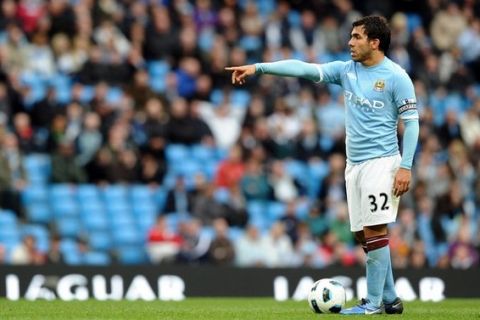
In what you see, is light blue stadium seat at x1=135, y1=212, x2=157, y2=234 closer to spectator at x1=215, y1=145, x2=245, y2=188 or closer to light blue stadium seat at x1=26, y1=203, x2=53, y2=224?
spectator at x1=215, y1=145, x2=245, y2=188

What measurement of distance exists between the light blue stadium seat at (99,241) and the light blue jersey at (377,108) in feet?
Answer: 27.5

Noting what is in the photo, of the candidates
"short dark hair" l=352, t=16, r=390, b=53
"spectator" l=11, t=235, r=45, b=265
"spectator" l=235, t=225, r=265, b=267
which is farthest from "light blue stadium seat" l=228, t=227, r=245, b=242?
"short dark hair" l=352, t=16, r=390, b=53

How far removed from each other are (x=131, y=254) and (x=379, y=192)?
8.57m

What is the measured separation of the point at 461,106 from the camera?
23.0 m

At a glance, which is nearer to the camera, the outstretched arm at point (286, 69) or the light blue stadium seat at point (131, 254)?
the outstretched arm at point (286, 69)

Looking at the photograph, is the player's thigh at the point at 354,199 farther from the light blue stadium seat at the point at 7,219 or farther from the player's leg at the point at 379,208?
the light blue stadium seat at the point at 7,219

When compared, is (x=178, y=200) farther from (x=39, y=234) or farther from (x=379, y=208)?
(x=379, y=208)

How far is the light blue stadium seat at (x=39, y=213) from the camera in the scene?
18.0m

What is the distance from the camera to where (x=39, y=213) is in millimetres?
18047

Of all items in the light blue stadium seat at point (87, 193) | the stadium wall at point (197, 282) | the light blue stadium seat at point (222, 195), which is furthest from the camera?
the light blue stadium seat at point (222, 195)

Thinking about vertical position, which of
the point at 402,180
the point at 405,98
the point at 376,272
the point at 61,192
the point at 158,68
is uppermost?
the point at 158,68

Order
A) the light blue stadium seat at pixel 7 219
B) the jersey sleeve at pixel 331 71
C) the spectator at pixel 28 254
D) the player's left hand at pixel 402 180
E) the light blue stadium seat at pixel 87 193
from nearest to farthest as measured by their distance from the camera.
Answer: the player's left hand at pixel 402 180 < the jersey sleeve at pixel 331 71 < the spectator at pixel 28 254 < the light blue stadium seat at pixel 7 219 < the light blue stadium seat at pixel 87 193

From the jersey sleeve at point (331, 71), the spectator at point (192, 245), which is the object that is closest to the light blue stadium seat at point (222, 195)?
the spectator at point (192, 245)

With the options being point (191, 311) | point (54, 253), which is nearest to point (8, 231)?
point (54, 253)
